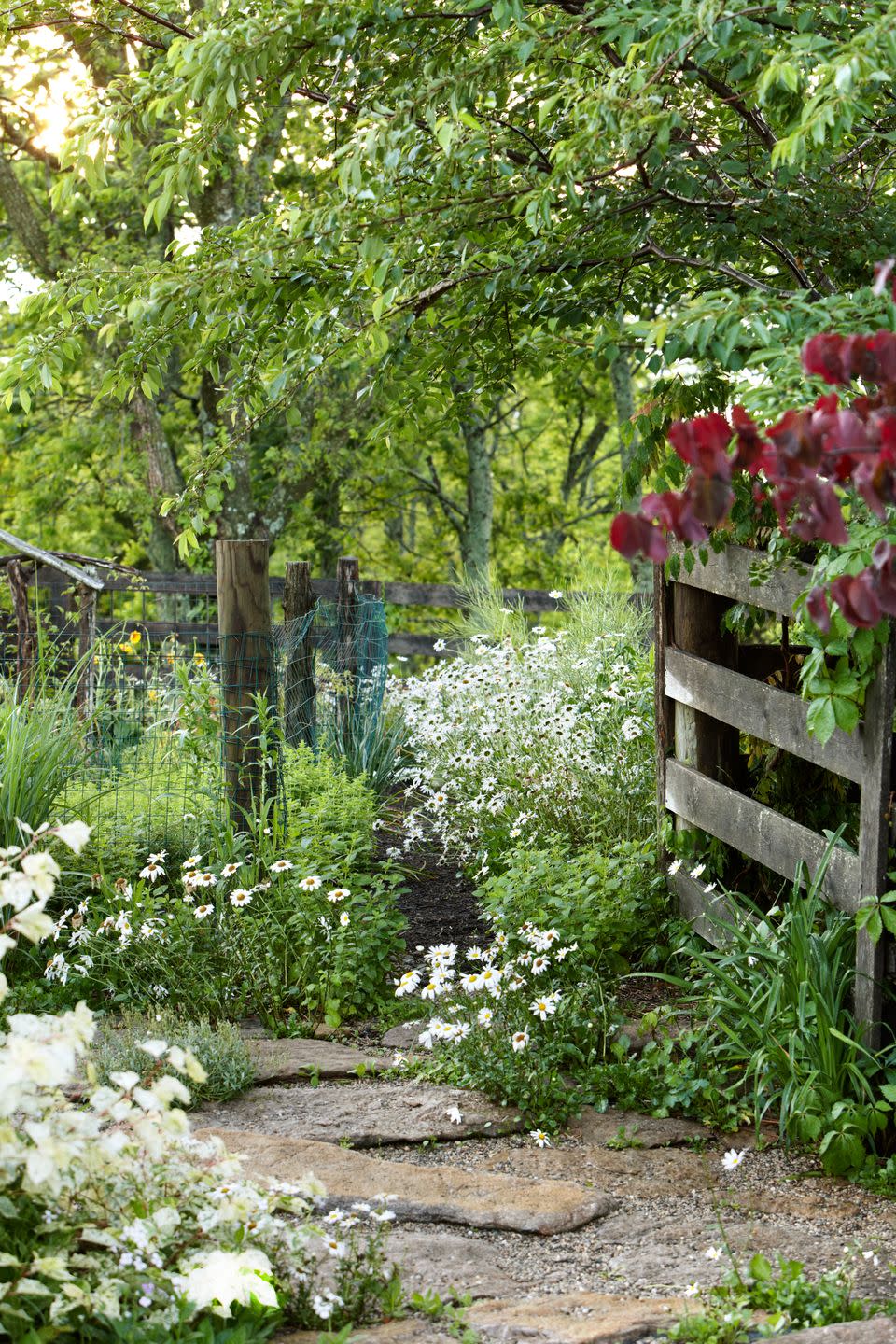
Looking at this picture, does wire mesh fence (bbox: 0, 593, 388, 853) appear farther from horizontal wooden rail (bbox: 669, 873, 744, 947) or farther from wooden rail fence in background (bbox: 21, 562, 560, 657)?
wooden rail fence in background (bbox: 21, 562, 560, 657)

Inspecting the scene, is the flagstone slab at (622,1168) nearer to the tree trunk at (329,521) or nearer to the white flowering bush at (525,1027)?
the white flowering bush at (525,1027)

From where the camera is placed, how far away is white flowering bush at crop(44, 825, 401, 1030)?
463 centimetres

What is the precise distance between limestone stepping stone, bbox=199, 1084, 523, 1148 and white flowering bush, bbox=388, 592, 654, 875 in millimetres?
1572

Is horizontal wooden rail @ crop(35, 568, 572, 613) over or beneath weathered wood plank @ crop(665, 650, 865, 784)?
beneath

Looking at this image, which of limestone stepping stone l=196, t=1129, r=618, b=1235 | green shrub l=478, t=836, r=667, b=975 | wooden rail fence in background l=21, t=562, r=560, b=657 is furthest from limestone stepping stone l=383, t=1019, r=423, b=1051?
wooden rail fence in background l=21, t=562, r=560, b=657

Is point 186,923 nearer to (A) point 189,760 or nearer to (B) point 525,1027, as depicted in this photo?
(A) point 189,760

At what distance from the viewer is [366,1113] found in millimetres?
3910

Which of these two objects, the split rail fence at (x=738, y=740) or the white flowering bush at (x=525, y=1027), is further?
the white flowering bush at (x=525, y=1027)

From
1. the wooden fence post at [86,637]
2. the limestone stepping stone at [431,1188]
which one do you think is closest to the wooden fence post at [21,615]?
the wooden fence post at [86,637]

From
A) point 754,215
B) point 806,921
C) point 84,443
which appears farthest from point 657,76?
point 84,443

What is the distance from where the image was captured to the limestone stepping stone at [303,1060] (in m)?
4.20

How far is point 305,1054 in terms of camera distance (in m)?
4.34

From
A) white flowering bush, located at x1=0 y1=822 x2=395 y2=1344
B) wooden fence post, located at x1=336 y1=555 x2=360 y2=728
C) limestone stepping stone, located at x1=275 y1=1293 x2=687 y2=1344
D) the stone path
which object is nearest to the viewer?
white flowering bush, located at x1=0 y1=822 x2=395 y2=1344

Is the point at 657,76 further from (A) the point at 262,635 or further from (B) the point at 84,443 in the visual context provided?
(B) the point at 84,443
